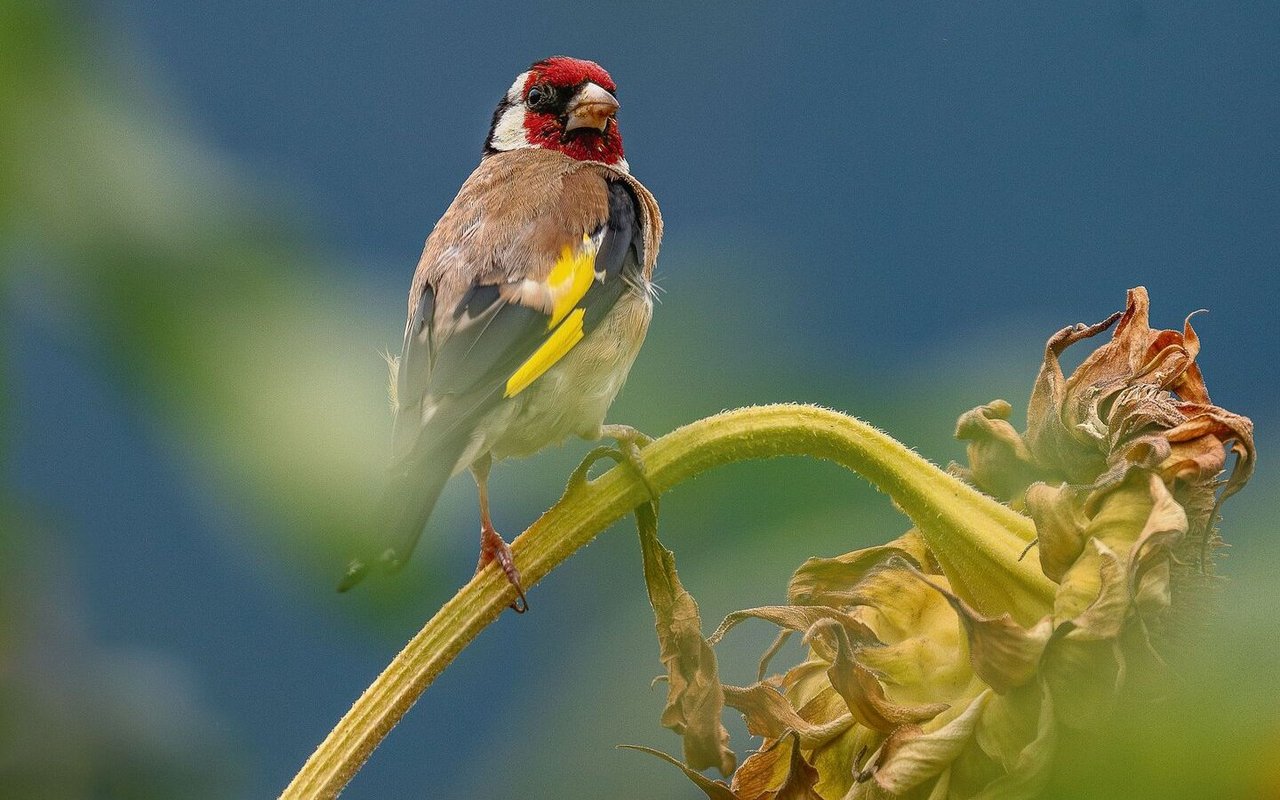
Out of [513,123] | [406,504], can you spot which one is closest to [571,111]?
[513,123]

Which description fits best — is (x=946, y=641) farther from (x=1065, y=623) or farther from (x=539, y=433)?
(x=539, y=433)

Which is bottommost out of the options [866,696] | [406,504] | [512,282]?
[866,696]

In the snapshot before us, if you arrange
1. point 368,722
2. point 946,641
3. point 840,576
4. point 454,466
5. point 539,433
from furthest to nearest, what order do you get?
1. point 539,433
2. point 454,466
3. point 840,576
4. point 946,641
5. point 368,722

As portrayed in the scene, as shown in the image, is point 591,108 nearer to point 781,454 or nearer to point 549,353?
point 549,353

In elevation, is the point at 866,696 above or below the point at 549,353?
below

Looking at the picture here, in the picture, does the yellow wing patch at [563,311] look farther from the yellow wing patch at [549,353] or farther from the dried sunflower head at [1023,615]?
the dried sunflower head at [1023,615]

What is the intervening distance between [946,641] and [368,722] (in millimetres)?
522

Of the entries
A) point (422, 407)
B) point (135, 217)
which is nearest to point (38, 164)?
point (135, 217)

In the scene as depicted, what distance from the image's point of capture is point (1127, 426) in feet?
3.82

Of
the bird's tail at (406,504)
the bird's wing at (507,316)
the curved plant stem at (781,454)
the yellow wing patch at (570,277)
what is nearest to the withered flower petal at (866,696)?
the curved plant stem at (781,454)

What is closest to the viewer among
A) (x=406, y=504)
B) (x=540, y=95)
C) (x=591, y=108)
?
(x=406, y=504)

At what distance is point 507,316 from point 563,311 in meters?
0.09

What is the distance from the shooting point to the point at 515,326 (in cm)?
174

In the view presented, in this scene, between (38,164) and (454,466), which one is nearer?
(38,164)
